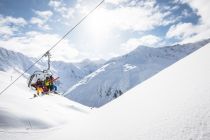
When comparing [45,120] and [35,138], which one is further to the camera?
[45,120]

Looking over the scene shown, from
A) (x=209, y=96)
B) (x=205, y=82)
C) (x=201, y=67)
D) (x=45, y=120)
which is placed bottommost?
(x=209, y=96)

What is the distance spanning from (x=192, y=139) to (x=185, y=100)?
6.53 ft

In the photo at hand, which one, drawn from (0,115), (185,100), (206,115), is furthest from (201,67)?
(0,115)

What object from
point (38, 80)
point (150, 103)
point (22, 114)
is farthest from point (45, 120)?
point (150, 103)

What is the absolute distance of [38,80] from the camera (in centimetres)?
1761

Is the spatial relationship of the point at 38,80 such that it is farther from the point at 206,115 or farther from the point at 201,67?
the point at 206,115

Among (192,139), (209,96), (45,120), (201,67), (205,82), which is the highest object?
(45,120)

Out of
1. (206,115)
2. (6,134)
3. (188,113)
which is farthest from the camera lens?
(6,134)

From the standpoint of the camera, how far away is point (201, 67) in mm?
7691

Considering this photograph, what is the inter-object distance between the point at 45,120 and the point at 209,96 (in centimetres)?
2333

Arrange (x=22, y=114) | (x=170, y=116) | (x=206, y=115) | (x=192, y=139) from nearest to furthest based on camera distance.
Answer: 1. (x=192, y=139)
2. (x=206, y=115)
3. (x=170, y=116)
4. (x=22, y=114)

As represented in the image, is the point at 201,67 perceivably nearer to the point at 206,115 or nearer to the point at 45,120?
the point at 206,115

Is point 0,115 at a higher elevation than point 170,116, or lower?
higher

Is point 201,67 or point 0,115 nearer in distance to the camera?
point 201,67
